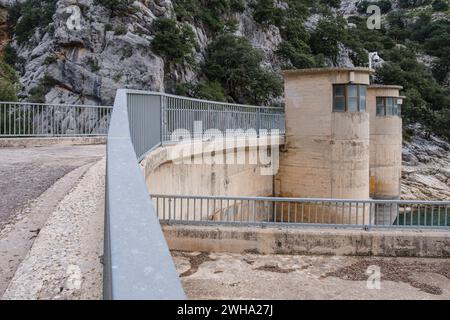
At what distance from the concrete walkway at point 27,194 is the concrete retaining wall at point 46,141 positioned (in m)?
2.86

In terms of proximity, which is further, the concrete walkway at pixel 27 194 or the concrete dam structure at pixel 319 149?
the concrete dam structure at pixel 319 149

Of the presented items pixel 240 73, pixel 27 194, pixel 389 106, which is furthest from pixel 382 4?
pixel 27 194

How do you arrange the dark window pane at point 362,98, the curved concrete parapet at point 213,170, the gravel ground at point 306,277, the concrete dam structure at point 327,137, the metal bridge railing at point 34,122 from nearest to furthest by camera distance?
the gravel ground at point 306,277 < the curved concrete parapet at point 213,170 < the metal bridge railing at point 34,122 < the concrete dam structure at point 327,137 < the dark window pane at point 362,98

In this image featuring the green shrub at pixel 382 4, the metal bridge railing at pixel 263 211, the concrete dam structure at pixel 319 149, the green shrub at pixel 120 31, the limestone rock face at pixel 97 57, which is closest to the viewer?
the metal bridge railing at pixel 263 211

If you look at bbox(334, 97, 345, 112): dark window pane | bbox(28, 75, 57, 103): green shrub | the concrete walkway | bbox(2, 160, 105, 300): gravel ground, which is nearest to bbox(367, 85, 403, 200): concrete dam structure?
bbox(334, 97, 345, 112): dark window pane

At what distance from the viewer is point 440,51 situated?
59.3m

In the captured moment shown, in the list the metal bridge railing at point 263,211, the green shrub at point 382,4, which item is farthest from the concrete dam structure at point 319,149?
the green shrub at point 382,4

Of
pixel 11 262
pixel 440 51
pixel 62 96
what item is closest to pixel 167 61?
pixel 62 96

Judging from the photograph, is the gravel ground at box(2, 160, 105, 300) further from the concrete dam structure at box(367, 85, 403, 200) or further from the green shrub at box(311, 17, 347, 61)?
the green shrub at box(311, 17, 347, 61)

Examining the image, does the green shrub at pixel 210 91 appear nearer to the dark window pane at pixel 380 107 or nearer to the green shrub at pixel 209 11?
the green shrub at pixel 209 11

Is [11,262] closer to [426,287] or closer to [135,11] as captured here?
[426,287]

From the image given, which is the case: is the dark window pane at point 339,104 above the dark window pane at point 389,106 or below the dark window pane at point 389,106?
below

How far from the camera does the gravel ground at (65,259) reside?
2.68 m

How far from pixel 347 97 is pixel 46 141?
39.1 ft
